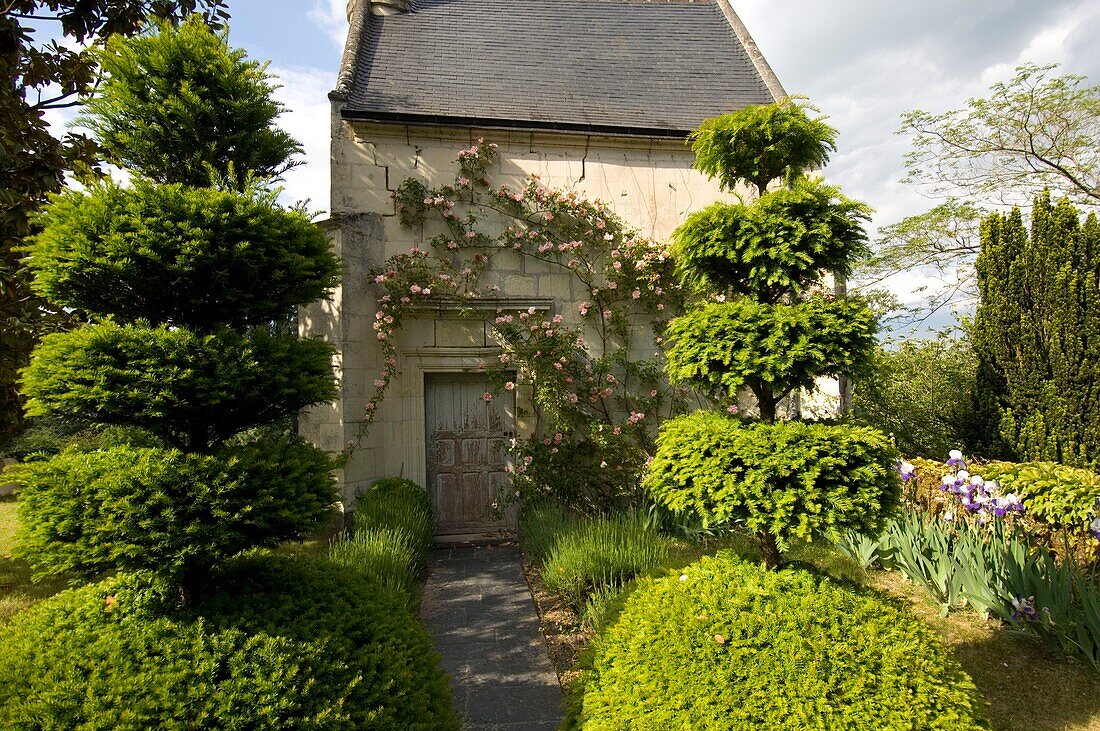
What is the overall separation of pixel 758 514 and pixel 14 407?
20.8ft

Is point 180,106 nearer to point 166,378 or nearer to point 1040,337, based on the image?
point 166,378

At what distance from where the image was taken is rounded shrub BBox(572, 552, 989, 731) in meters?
2.09

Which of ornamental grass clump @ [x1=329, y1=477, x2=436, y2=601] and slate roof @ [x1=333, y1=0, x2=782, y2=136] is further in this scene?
slate roof @ [x1=333, y1=0, x2=782, y2=136]

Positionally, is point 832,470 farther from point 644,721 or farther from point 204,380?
point 204,380

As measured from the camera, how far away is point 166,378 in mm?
2244

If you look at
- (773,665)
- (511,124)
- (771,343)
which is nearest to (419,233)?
(511,124)

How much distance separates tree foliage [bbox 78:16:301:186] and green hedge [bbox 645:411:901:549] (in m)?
2.85

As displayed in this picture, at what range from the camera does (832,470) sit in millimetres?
2623

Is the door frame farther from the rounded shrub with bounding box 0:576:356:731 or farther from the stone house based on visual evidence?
the rounded shrub with bounding box 0:576:356:731

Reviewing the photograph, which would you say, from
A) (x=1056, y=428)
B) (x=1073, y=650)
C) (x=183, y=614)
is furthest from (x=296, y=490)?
(x=1056, y=428)

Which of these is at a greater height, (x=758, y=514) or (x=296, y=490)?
(x=296, y=490)

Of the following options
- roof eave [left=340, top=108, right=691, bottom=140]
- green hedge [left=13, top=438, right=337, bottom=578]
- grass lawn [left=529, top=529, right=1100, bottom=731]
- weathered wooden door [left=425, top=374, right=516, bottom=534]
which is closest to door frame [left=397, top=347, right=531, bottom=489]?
weathered wooden door [left=425, top=374, right=516, bottom=534]

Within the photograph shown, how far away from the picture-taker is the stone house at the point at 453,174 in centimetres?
630

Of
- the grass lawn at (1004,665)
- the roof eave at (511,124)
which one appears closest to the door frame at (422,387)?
the grass lawn at (1004,665)
